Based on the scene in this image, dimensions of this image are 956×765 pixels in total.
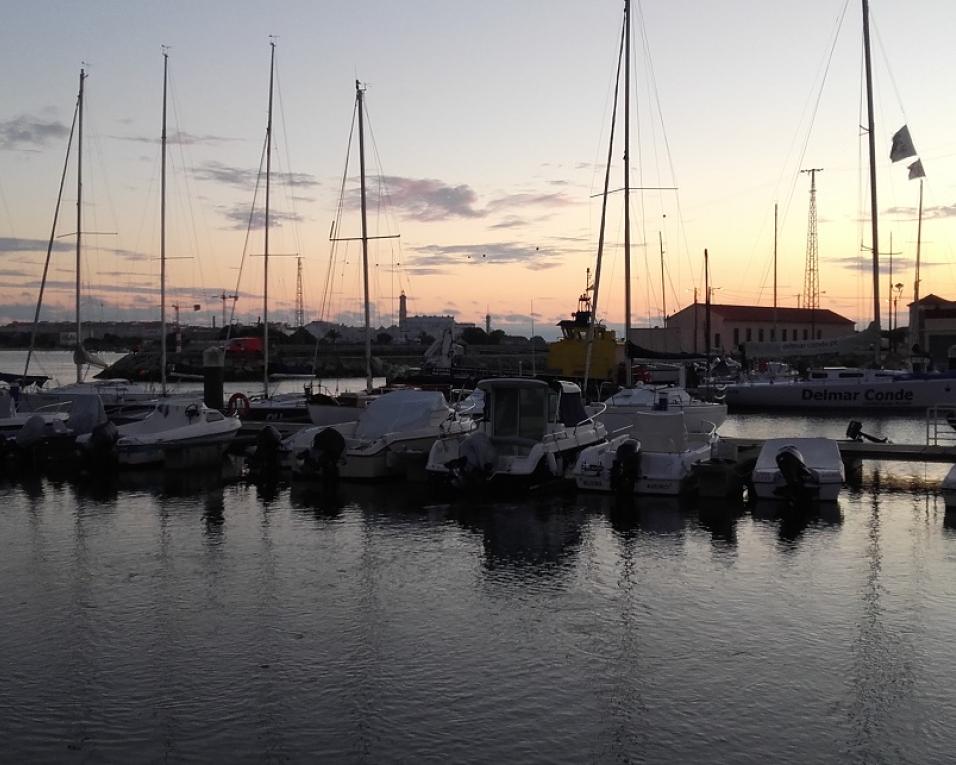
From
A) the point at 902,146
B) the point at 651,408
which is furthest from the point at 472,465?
the point at 902,146

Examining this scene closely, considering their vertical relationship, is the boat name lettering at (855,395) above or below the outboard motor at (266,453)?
above

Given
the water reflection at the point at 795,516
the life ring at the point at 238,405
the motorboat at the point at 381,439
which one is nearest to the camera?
the water reflection at the point at 795,516

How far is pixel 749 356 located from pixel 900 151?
1973 cm

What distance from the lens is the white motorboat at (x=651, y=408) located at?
1121 inches

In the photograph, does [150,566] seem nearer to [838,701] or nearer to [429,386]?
[838,701]

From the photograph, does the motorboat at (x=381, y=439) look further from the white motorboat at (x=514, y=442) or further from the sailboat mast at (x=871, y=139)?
the sailboat mast at (x=871, y=139)

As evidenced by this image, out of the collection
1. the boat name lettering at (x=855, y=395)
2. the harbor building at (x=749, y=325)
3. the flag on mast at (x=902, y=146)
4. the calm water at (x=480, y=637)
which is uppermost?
the flag on mast at (x=902, y=146)

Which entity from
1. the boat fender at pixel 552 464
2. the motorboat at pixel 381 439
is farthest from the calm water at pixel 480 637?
the motorboat at pixel 381 439

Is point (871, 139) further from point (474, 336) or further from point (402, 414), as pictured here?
point (474, 336)

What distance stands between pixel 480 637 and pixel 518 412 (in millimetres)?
11515

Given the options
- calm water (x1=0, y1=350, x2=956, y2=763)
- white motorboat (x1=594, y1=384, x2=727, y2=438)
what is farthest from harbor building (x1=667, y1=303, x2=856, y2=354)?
calm water (x1=0, y1=350, x2=956, y2=763)

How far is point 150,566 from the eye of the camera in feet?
50.3

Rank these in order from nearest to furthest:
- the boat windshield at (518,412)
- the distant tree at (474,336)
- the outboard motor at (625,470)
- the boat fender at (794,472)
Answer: the boat fender at (794,472) < the outboard motor at (625,470) < the boat windshield at (518,412) < the distant tree at (474,336)

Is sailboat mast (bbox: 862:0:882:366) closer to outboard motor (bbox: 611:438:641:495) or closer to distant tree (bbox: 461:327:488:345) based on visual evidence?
outboard motor (bbox: 611:438:641:495)
